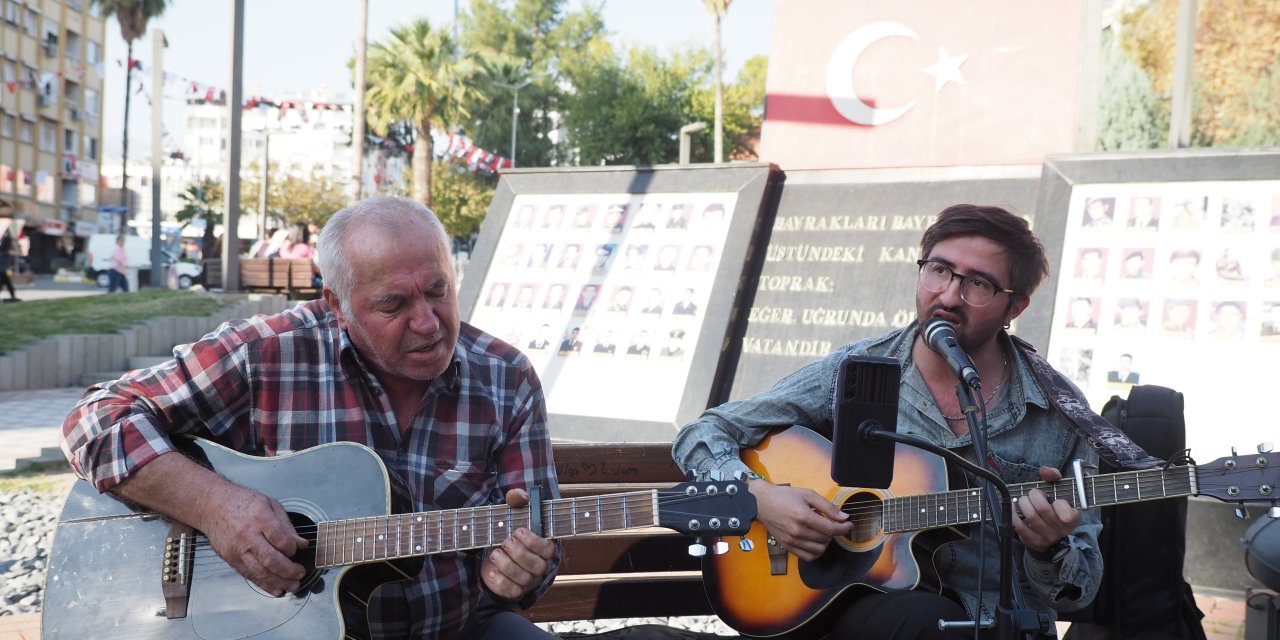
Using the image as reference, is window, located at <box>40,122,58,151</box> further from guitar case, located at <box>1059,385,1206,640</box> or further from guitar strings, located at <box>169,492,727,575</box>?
guitar case, located at <box>1059,385,1206,640</box>

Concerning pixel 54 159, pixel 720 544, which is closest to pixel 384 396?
pixel 720 544

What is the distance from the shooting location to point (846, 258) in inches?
231

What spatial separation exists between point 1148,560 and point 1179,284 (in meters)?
2.03

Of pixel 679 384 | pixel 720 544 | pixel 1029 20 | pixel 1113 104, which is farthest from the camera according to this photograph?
pixel 1113 104

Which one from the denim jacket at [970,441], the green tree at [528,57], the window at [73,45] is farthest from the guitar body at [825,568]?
the window at [73,45]

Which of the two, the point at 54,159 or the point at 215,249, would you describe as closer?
the point at 215,249

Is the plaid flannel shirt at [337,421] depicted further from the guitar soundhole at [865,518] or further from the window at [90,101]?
the window at [90,101]

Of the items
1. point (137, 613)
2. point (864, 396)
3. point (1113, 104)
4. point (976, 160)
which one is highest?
point (1113, 104)

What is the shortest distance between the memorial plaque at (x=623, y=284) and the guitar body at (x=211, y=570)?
9.95ft

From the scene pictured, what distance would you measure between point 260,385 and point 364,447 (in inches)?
15.5

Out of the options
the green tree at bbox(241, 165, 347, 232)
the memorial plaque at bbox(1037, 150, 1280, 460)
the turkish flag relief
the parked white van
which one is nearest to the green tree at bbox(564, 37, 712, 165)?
the green tree at bbox(241, 165, 347, 232)

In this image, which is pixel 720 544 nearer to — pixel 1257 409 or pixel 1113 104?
pixel 1257 409

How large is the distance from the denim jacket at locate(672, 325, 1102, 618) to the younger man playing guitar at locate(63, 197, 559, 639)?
599 mm

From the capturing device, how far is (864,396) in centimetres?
217
